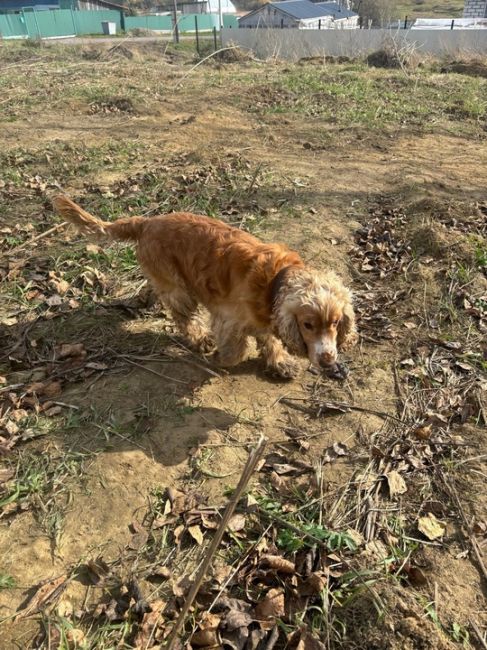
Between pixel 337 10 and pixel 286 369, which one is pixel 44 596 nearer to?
pixel 286 369

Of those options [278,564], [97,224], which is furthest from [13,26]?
[278,564]

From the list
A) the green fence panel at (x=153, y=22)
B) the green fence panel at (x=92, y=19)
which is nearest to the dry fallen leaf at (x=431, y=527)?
the green fence panel at (x=92, y=19)

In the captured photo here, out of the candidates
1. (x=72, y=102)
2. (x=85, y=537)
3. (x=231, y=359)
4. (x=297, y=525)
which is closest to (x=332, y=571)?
(x=297, y=525)

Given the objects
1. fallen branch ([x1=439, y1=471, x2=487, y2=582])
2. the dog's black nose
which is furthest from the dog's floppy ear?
fallen branch ([x1=439, y1=471, x2=487, y2=582])

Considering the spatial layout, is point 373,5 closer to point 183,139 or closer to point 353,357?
point 183,139

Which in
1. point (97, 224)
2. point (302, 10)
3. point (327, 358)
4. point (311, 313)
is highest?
point (302, 10)

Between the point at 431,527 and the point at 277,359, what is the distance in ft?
6.78

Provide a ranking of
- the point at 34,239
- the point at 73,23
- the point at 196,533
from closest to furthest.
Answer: the point at 196,533 < the point at 34,239 < the point at 73,23

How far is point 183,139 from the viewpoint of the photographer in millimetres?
11328

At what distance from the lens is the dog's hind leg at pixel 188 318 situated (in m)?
5.00

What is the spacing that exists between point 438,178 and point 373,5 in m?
71.2

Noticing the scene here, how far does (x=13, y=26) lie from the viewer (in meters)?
47.4

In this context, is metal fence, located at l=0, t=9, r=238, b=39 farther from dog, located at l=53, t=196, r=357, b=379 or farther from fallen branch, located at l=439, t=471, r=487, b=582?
fallen branch, located at l=439, t=471, r=487, b=582

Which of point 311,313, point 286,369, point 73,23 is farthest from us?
point 73,23
